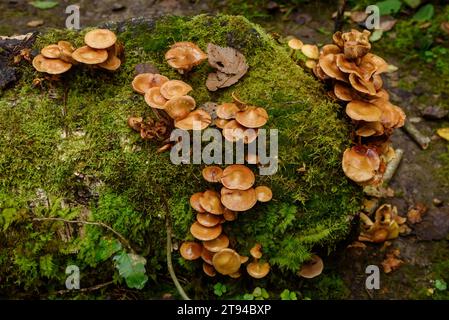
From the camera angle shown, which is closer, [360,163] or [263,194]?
[263,194]

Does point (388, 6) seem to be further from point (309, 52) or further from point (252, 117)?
point (252, 117)

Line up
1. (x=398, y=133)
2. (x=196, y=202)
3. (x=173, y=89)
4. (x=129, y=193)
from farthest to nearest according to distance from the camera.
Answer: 1. (x=398, y=133)
2. (x=129, y=193)
3. (x=173, y=89)
4. (x=196, y=202)

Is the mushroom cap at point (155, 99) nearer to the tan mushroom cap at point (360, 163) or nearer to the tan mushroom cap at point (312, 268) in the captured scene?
the tan mushroom cap at point (360, 163)

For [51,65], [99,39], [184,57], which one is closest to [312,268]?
[184,57]

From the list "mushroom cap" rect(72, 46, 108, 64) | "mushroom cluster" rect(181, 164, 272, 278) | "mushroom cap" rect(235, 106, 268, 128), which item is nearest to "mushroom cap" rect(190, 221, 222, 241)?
"mushroom cluster" rect(181, 164, 272, 278)

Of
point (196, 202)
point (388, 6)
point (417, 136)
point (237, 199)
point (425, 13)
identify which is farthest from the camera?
point (388, 6)

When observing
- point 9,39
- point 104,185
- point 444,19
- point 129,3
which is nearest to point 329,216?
point 104,185

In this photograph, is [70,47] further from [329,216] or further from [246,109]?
[329,216]
